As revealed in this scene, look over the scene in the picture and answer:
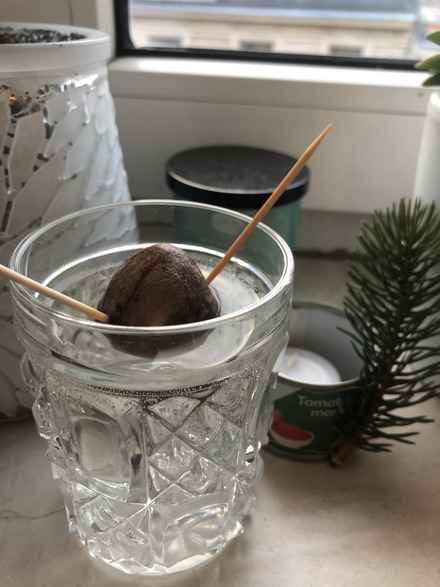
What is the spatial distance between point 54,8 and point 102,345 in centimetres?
38

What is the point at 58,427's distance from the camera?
35cm

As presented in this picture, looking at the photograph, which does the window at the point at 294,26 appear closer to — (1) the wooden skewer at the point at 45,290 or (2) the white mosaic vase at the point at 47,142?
(2) the white mosaic vase at the point at 47,142

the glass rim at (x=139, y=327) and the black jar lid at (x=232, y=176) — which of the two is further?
the black jar lid at (x=232, y=176)

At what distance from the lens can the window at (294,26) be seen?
65 centimetres

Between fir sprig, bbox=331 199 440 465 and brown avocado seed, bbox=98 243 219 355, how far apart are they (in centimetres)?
14

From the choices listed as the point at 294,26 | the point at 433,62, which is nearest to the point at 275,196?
the point at 433,62

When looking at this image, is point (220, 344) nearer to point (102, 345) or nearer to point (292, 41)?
point (102, 345)

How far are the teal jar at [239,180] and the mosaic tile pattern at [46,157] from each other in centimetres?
9

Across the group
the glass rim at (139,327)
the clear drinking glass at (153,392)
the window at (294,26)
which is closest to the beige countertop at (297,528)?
the clear drinking glass at (153,392)

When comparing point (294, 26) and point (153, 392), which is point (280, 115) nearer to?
point (294, 26)

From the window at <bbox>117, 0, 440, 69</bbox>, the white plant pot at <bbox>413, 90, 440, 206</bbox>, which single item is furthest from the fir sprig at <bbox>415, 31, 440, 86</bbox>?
the window at <bbox>117, 0, 440, 69</bbox>

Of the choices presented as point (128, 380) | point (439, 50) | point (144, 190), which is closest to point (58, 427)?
point (128, 380)

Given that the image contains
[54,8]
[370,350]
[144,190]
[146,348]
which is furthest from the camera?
[144,190]

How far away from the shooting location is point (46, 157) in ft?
1.28
